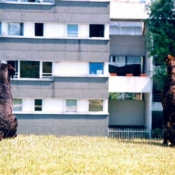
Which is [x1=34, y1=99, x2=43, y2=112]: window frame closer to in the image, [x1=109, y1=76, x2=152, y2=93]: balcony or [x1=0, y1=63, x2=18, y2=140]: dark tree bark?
[x1=109, y1=76, x2=152, y2=93]: balcony

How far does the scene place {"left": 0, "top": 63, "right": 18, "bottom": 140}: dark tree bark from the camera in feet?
78.3

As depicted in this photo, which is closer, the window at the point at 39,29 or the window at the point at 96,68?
the window at the point at 39,29

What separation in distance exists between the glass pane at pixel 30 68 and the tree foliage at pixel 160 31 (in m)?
7.39

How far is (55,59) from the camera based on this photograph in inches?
1277

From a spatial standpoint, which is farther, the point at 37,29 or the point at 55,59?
the point at 37,29

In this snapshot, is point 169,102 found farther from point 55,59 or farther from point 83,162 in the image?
point 55,59

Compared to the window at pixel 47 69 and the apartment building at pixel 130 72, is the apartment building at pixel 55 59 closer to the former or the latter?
the window at pixel 47 69

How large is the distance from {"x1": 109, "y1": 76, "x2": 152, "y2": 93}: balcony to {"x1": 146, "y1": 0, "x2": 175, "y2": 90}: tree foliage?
1001mm

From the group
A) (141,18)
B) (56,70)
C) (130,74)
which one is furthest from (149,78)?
(56,70)

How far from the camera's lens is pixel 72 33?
3278cm

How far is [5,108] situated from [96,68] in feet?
33.4

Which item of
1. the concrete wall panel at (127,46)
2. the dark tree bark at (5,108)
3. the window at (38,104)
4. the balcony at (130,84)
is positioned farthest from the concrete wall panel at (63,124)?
the dark tree bark at (5,108)

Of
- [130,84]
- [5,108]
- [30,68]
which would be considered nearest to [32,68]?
[30,68]

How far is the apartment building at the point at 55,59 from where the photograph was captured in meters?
32.4
